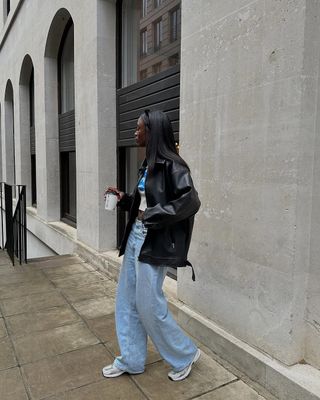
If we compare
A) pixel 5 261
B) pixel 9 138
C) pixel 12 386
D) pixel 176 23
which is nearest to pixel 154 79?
pixel 176 23

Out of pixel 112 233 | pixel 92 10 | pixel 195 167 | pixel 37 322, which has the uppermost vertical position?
pixel 92 10

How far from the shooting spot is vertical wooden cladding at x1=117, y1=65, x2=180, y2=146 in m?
4.31

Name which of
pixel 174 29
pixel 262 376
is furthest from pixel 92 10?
pixel 262 376

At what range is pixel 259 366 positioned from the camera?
2.66 m

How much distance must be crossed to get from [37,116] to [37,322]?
6988 mm

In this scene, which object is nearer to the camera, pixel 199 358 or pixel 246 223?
pixel 246 223

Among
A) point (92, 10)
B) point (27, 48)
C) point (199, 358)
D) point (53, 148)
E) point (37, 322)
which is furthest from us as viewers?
point (27, 48)

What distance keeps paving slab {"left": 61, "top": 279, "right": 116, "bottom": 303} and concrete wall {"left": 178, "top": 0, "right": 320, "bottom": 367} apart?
1757 millimetres

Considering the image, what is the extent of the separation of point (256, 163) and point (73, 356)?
2.20 m

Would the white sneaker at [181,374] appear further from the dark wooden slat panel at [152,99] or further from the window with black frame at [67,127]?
the window with black frame at [67,127]

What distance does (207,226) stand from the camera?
3.20 m

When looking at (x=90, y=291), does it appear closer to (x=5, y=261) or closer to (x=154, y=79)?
(x=5, y=261)

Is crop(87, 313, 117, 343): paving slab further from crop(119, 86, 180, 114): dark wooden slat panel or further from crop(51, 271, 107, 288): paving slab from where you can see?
crop(119, 86, 180, 114): dark wooden slat panel

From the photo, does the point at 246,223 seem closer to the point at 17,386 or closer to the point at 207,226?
the point at 207,226
